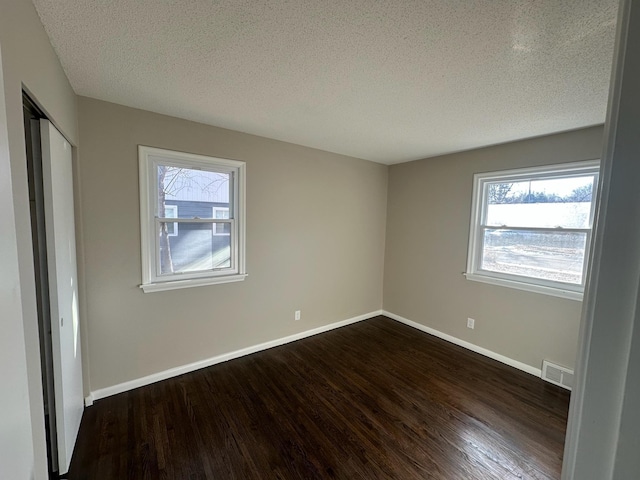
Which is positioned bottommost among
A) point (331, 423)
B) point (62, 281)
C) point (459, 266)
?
point (331, 423)

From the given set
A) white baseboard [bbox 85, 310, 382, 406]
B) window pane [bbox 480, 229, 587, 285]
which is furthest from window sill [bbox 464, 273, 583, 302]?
white baseboard [bbox 85, 310, 382, 406]

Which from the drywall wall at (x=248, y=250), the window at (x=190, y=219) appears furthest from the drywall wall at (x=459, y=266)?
the window at (x=190, y=219)

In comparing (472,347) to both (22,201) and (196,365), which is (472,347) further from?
(22,201)

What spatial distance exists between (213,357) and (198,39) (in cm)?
269

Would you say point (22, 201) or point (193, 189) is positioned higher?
point (193, 189)

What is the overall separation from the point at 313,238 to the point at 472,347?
7.55 feet

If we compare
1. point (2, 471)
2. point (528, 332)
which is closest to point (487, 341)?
point (528, 332)

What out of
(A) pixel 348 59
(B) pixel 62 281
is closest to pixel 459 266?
(A) pixel 348 59

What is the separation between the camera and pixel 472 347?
3322 mm

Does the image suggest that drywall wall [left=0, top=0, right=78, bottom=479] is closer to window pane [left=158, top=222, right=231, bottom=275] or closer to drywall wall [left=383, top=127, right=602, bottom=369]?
window pane [left=158, top=222, right=231, bottom=275]

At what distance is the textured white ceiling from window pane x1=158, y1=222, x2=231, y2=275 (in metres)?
1.04

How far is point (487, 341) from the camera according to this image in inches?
126

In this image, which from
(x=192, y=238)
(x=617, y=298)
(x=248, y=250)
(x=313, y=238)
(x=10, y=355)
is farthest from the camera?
(x=313, y=238)

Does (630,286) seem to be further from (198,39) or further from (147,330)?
(147,330)
